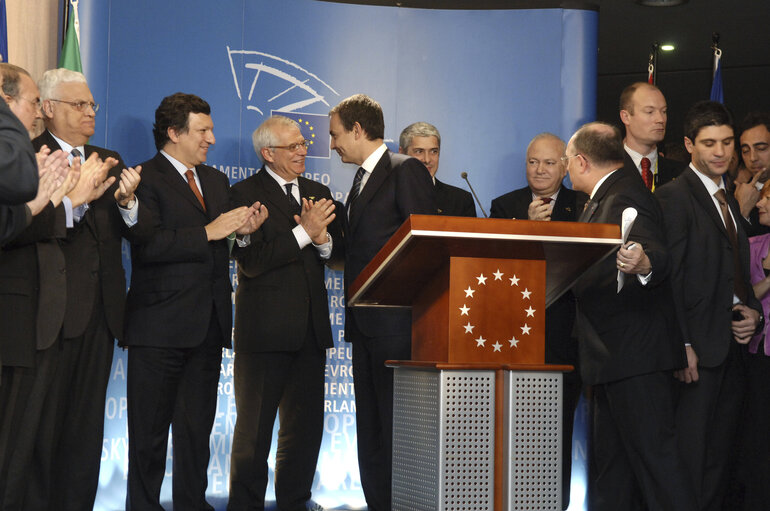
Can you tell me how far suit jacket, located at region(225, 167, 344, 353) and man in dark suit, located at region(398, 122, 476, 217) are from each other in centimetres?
79

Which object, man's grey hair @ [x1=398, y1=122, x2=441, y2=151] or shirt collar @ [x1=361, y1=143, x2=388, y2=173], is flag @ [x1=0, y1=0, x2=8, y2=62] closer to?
shirt collar @ [x1=361, y1=143, x2=388, y2=173]

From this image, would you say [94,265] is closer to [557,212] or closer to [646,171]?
[557,212]

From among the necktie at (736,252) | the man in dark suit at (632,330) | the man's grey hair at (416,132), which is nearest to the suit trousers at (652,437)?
the man in dark suit at (632,330)

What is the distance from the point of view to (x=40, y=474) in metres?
3.83


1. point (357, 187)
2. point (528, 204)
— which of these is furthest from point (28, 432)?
point (528, 204)

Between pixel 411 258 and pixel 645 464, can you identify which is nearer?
pixel 411 258

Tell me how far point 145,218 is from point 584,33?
279cm

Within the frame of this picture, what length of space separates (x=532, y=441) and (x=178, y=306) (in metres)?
2.07

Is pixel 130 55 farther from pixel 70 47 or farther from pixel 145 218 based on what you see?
pixel 145 218

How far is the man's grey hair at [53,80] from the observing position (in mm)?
4141

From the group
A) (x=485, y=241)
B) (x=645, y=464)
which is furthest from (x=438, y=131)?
(x=485, y=241)

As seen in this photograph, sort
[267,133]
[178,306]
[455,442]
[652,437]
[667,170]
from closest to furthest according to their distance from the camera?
[455,442]
[652,437]
[178,306]
[267,133]
[667,170]

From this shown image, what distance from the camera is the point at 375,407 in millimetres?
4473

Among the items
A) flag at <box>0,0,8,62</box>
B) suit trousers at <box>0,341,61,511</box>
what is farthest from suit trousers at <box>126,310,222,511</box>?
flag at <box>0,0,8,62</box>
